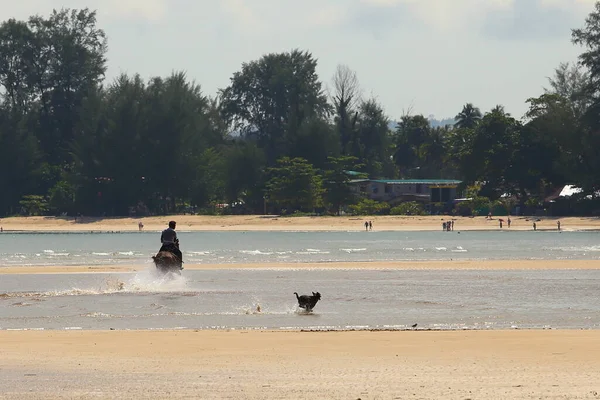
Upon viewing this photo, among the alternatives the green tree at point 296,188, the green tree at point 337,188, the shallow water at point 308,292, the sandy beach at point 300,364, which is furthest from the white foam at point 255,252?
the green tree at point 337,188

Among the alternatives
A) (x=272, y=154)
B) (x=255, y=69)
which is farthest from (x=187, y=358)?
(x=255, y=69)

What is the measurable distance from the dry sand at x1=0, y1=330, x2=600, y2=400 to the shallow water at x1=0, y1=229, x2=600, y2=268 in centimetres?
3172

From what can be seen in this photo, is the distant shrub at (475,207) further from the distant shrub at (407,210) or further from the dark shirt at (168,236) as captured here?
the dark shirt at (168,236)

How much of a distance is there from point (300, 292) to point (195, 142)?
83.8 m

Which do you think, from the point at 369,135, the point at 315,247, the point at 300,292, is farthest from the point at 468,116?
the point at 300,292

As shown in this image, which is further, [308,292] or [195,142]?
[195,142]

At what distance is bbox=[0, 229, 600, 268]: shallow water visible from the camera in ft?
179

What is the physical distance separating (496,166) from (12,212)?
48599mm

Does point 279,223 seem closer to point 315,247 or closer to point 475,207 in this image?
point 475,207

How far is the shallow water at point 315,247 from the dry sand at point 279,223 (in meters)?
4.70

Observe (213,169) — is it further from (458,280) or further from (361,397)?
(361,397)

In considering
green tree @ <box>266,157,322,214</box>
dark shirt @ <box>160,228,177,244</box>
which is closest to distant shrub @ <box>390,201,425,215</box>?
green tree @ <box>266,157,322,214</box>

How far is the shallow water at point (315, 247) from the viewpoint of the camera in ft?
179

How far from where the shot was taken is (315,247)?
68562 mm
